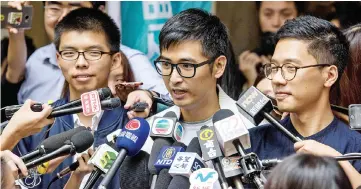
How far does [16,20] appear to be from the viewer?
480 cm

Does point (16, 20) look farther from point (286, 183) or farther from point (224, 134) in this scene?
point (286, 183)

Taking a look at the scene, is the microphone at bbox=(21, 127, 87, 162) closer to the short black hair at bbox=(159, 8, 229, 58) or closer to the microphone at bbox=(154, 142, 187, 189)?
the microphone at bbox=(154, 142, 187, 189)

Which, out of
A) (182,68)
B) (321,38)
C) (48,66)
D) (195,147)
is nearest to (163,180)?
(195,147)

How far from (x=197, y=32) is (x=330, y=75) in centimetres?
66

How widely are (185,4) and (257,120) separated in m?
1.91

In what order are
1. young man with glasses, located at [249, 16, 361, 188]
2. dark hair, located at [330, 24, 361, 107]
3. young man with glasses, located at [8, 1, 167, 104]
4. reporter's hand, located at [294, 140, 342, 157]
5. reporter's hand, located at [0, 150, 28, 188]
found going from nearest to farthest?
1. reporter's hand, located at [0, 150, 28, 188]
2. reporter's hand, located at [294, 140, 342, 157]
3. young man with glasses, located at [249, 16, 361, 188]
4. dark hair, located at [330, 24, 361, 107]
5. young man with glasses, located at [8, 1, 167, 104]

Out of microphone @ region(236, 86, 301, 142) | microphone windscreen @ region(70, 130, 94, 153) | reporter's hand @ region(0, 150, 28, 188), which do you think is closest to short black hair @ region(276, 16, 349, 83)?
microphone @ region(236, 86, 301, 142)

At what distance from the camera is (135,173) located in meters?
3.64

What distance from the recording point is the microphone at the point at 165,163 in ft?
11.2

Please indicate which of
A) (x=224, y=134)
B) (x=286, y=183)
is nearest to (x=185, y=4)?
(x=224, y=134)

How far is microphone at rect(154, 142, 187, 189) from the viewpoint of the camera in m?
3.42

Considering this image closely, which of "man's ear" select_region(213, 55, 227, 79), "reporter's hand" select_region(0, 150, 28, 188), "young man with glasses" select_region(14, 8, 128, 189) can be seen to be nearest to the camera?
"reporter's hand" select_region(0, 150, 28, 188)

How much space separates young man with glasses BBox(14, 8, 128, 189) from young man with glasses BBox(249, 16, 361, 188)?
2.99 ft

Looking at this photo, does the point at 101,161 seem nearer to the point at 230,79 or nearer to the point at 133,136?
the point at 133,136
